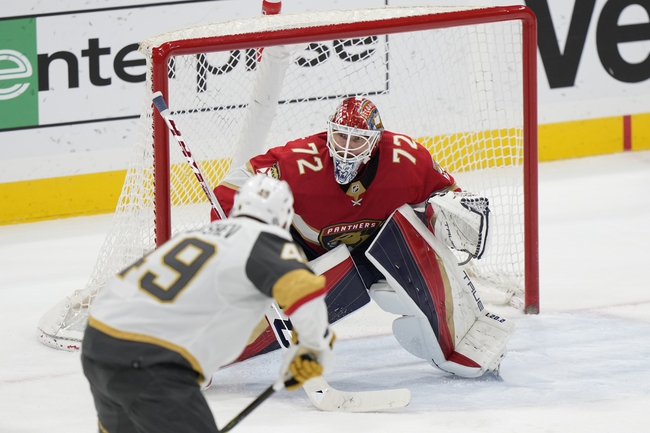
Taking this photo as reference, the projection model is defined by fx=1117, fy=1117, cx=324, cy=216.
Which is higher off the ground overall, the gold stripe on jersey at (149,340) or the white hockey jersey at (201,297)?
the white hockey jersey at (201,297)

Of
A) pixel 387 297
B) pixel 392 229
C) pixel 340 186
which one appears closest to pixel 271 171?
pixel 340 186

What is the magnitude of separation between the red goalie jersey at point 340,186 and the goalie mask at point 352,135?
0.08 m

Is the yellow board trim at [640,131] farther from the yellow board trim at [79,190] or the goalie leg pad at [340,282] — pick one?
the goalie leg pad at [340,282]

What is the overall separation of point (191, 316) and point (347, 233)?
4.72 ft

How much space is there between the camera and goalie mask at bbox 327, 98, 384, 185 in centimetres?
353

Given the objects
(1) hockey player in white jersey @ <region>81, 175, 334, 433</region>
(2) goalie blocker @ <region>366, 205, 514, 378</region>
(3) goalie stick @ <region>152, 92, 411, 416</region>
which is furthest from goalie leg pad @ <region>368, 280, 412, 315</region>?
(1) hockey player in white jersey @ <region>81, 175, 334, 433</region>

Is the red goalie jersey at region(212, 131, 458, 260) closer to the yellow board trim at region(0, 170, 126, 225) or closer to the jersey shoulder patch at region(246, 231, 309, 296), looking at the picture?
the jersey shoulder patch at region(246, 231, 309, 296)

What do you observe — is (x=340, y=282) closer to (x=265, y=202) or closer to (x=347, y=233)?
(x=347, y=233)

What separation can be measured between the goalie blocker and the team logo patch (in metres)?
0.10

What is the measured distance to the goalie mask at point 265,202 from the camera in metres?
2.42

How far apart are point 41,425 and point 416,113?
9.80ft

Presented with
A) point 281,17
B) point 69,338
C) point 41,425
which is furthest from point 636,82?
point 41,425

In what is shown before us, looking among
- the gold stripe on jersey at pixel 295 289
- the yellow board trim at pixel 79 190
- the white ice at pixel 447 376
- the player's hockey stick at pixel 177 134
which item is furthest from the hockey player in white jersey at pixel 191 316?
the yellow board trim at pixel 79 190

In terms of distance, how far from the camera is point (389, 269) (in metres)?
3.62
